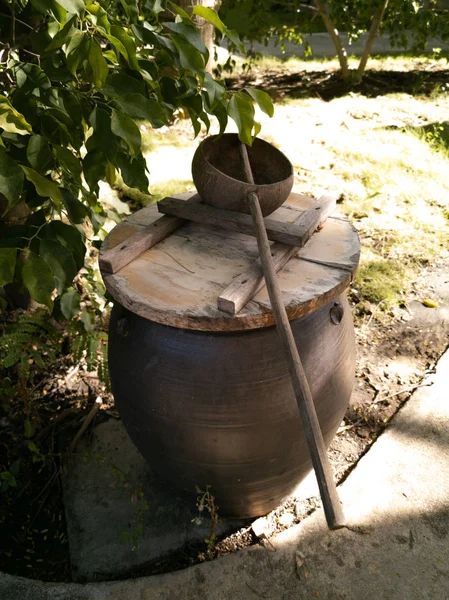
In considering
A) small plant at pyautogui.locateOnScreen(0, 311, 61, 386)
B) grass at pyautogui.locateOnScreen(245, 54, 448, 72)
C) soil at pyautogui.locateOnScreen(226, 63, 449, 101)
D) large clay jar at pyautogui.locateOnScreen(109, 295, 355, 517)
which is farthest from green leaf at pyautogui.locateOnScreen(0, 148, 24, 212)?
grass at pyautogui.locateOnScreen(245, 54, 448, 72)

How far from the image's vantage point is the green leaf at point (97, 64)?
3.72 feet

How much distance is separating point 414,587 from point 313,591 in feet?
1.03

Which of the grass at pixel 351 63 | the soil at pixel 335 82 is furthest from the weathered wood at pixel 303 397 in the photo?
the grass at pixel 351 63

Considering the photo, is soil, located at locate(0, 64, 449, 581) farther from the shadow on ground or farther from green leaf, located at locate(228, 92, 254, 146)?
the shadow on ground

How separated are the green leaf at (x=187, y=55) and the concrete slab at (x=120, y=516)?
1.32 metres

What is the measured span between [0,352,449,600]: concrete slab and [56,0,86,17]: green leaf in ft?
5.25

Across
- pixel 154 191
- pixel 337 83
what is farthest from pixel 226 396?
pixel 337 83

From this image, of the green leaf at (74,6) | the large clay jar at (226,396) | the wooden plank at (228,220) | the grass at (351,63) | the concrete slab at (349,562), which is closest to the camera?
the green leaf at (74,6)

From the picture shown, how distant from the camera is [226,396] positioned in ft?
5.01

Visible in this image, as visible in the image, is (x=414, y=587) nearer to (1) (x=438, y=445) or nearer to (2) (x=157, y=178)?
(1) (x=438, y=445)

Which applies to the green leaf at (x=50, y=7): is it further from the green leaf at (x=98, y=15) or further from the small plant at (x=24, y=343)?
the small plant at (x=24, y=343)

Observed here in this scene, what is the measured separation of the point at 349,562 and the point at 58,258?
4.33ft

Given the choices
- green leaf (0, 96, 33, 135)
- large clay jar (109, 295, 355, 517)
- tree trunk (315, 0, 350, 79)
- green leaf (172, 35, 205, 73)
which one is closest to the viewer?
green leaf (0, 96, 33, 135)

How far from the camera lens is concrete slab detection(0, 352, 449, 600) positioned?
1757 mm
